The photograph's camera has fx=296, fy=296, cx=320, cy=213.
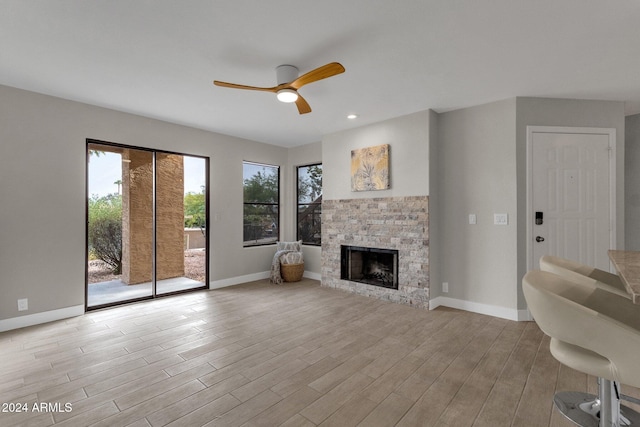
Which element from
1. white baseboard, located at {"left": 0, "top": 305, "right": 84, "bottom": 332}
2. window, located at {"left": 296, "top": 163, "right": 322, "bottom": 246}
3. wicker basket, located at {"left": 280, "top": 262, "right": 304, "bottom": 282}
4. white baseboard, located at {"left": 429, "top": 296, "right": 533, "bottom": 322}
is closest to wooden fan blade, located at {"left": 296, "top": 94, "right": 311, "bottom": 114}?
window, located at {"left": 296, "top": 163, "right": 322, "bottom": 246}

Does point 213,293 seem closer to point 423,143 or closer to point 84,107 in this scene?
point 84,107

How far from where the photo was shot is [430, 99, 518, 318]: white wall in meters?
3.65

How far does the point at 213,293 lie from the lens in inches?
190

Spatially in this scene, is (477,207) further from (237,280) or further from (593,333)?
(237,280)

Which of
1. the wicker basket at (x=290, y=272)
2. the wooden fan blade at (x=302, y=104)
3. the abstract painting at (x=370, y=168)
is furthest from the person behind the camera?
the wicker basket at (x=290, y=272)

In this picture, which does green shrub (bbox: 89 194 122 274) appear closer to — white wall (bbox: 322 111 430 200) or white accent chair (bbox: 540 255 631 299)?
white wall (bbox: 322 111 430 200)

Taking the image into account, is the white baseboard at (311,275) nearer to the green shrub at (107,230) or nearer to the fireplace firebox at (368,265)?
the fireplace firebox at (368,265)

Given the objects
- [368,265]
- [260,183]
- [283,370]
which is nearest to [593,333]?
[283,370]

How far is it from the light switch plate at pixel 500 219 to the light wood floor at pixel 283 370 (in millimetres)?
1199

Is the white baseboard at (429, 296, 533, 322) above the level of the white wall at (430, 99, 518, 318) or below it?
below

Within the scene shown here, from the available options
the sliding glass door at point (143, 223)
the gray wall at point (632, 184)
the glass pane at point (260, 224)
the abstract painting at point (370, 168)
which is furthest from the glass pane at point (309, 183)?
the gray wall at point (632, 184)

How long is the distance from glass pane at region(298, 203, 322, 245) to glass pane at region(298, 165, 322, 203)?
147 mm

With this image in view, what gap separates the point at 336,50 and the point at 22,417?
3461mm

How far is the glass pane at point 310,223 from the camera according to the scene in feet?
19.2
